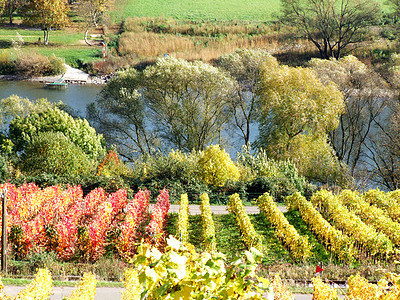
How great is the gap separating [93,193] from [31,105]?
14920 millimetres

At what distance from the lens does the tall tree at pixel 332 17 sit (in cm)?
4866

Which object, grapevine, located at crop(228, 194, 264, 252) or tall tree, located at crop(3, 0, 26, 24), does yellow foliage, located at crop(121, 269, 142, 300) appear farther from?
tall tree, located at crop(3, 0, 26, 24)

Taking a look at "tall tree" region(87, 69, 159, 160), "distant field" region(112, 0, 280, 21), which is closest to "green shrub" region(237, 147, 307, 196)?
"tall tree" region(87, 69, 159, 160)

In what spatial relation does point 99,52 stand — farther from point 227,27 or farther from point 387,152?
point 387,152

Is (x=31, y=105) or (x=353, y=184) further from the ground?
(x=31, y=105)

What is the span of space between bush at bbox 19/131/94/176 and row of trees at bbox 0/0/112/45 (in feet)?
146

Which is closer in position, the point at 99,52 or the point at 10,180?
the point at 10,180

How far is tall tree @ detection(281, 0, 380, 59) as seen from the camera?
1916 inches

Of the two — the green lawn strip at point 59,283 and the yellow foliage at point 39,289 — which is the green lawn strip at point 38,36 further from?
the yellow foliage at point 39,289

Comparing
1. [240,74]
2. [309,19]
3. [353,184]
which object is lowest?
[353,184]

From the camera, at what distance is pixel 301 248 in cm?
1539

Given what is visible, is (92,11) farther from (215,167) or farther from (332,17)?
(215,167)

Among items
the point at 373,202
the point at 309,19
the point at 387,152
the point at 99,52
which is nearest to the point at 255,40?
the point at 309,19

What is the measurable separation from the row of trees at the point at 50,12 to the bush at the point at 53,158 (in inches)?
1754
